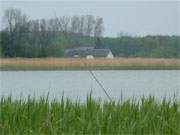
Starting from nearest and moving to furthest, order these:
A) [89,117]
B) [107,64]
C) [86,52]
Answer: [89,117] → [86,52] → [107,64]

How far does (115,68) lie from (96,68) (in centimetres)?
179

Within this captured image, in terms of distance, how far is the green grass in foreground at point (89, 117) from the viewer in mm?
3959

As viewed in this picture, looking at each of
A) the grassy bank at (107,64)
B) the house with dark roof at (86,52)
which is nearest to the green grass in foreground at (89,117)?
the house with dark roof at (86,52)

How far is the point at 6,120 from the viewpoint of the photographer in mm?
4188

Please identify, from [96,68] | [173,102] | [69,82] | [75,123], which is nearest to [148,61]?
[69,82]

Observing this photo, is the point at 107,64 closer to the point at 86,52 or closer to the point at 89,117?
the point at 86,52

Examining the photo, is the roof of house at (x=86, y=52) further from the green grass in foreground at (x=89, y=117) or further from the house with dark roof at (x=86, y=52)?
the green grass in foreground at (x=89, y=117)

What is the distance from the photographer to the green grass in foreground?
396cm

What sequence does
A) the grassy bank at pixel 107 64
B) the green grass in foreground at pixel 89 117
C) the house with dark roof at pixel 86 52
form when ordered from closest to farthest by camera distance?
the green grass in foreground at pixel 89 117 → the house with dark roof at pixel 86 52 → the grassy bank at pixel 107 64

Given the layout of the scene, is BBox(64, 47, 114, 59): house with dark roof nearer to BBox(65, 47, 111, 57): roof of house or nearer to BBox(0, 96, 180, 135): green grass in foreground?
BBox(65, 47, 111, 57): roof of house

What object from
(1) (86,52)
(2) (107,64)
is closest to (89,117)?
(1) (86,52)

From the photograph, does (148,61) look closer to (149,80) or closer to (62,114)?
(149,80)

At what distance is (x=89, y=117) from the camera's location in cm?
425

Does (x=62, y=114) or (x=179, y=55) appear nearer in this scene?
(x=62, y=114)
